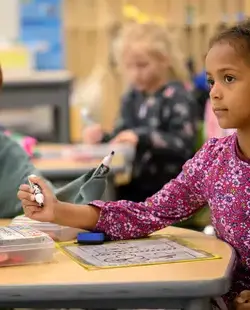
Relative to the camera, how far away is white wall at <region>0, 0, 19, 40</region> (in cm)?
448

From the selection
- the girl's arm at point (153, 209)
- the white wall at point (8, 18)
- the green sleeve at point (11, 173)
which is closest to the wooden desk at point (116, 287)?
the girl's arm at point (153, 209)

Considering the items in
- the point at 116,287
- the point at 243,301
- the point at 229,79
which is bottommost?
the point at 243,301

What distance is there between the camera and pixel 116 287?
A: 120 centimetres

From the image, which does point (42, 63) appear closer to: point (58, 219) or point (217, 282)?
point (58, 219)

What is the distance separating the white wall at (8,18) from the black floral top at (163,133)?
1.27 metres

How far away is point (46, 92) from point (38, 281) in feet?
9.58

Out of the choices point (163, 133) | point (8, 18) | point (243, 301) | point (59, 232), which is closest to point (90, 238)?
point (59, 232)

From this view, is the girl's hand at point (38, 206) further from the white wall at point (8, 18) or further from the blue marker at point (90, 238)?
the white wall at point (8, 18)

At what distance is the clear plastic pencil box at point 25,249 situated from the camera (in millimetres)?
1346

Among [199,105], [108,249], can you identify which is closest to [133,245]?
[108,249]

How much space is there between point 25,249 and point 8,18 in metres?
3.28

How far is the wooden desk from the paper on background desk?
44 mm

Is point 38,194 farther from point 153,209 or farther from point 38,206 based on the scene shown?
point 153,209

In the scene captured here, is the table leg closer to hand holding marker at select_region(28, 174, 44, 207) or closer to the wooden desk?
the wooden desk
